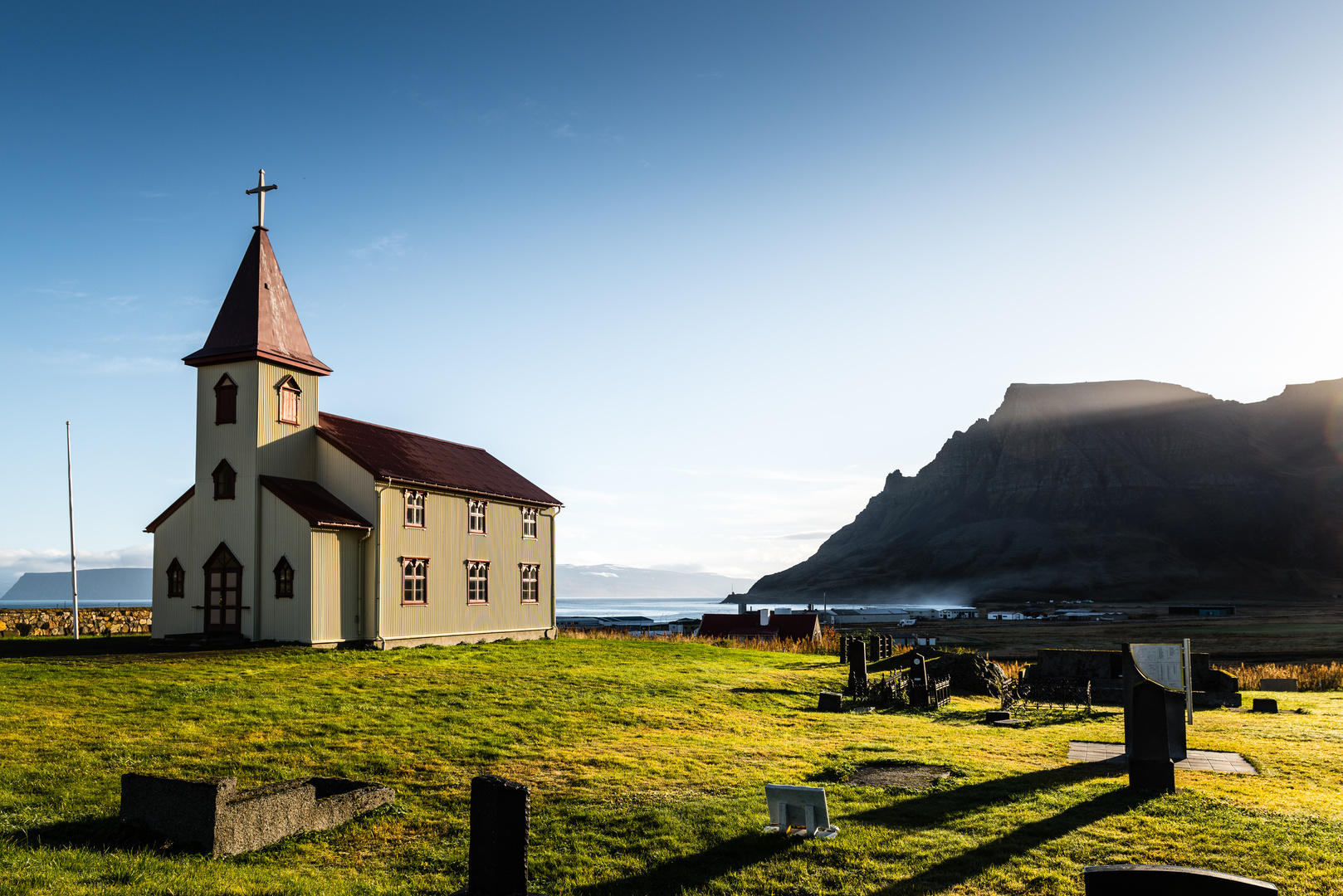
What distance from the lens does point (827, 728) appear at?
17.6 meters

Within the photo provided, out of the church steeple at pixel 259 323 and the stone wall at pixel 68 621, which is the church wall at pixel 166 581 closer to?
the church steeple at pixel 259 323

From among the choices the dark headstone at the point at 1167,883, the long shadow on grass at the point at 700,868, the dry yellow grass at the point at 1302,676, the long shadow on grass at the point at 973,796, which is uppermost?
the dark headstone at the point at 1167,883

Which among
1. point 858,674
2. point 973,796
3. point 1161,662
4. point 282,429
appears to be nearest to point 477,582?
point 282,429

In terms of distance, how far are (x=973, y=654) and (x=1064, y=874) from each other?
1887cm

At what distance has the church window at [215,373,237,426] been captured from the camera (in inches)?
1147

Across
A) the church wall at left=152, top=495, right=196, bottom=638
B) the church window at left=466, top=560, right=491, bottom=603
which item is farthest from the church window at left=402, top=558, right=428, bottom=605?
the church wall at left=152, top=495, right=196, bottom=638

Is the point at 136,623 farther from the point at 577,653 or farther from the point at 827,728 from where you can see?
the point at 827,728

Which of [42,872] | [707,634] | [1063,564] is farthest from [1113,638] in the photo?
[1063,564]

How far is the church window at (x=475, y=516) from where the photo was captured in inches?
1337

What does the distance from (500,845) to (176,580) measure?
26754mm

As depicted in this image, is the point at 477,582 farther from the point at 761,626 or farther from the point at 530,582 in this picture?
the point at 761,626

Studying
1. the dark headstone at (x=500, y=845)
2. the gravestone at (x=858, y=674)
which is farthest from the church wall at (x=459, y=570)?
the dark headstone at (x=500, y=845)

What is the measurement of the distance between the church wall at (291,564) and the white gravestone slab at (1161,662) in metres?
21.7

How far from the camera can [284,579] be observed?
1080 inches
